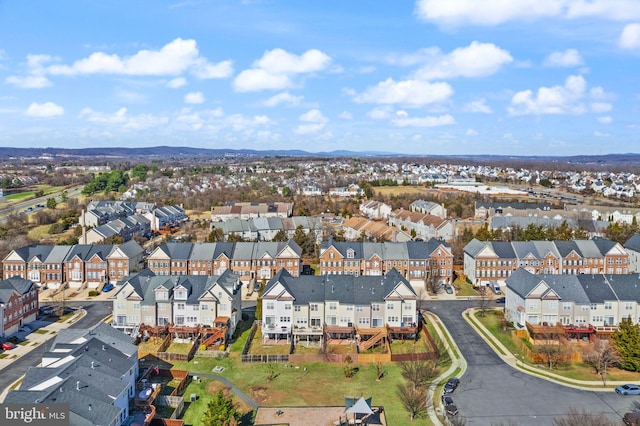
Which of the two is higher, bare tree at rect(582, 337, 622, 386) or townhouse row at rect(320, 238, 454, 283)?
townhouse row at rect(320, 238, 454, 283)

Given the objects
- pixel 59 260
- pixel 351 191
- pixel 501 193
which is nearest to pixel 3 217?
pixel 59 260

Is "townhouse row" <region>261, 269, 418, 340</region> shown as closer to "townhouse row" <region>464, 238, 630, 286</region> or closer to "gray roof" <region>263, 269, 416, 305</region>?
"gray roof" <region>263, 269, 416, 305</region>

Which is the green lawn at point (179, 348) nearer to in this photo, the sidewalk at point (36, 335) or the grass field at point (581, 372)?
the sidewalk at point (36, 335)

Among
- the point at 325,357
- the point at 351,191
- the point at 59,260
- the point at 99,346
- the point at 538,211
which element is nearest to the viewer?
the point at 99,346

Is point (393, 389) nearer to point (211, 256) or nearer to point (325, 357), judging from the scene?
point (325, 357)

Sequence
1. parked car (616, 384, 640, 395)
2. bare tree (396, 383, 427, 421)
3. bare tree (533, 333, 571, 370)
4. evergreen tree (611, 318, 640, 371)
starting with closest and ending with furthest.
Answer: bare tree (396, 383, 427, 421), parked car (616, 384, 640, 395), evergreen tree (611, 318, 640, 371), bare tree (533, 333, 571, 370)

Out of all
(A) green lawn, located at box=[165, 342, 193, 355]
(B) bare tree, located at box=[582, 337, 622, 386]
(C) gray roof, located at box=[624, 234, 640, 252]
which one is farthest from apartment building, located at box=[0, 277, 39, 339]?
(C) gray roof, located at box=[624, 234, 640, 252]

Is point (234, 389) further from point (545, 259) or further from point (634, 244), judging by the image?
point (634, 244)

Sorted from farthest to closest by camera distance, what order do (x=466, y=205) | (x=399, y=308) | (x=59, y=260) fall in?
(x=466, y=205) < (x=59, y=260) < (x=399, y=308)
